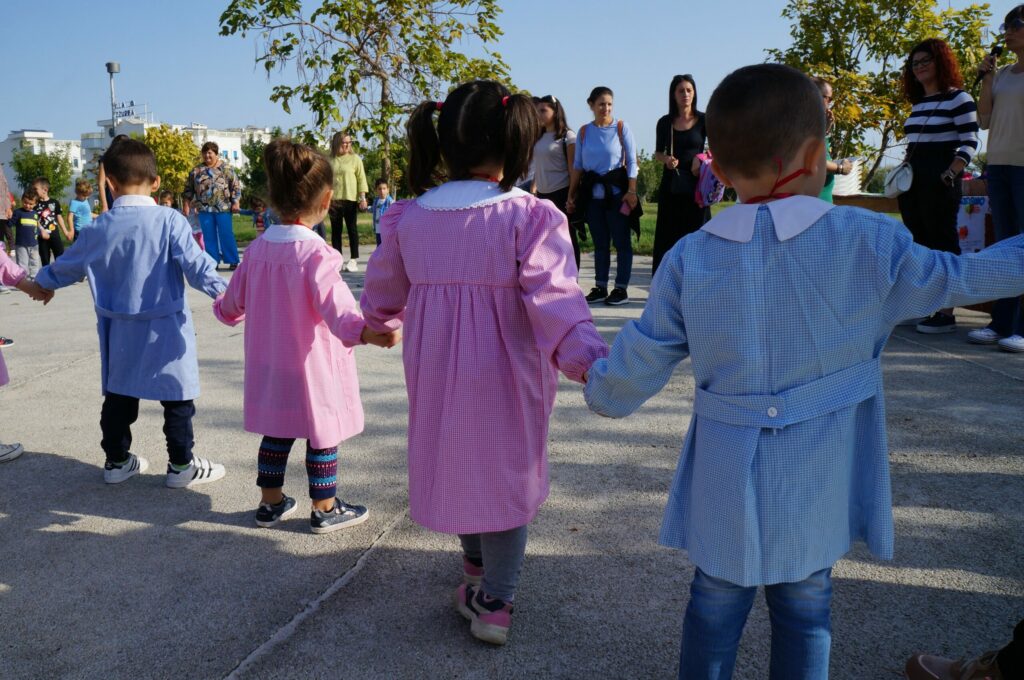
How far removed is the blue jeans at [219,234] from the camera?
445 inches

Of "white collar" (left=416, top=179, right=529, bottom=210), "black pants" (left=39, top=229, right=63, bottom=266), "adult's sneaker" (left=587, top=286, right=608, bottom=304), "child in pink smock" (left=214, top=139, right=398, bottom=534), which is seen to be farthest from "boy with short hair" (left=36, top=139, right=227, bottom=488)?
"black pants" (left=39, top=229, right=63, bottom=266)

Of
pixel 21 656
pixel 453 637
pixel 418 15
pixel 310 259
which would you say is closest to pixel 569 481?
pixel 453 637

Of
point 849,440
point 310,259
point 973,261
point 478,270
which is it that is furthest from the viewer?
point 310,259

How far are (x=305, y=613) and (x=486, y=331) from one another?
1.06 m

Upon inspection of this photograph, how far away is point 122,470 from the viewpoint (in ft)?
11.9

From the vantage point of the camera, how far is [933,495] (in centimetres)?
311

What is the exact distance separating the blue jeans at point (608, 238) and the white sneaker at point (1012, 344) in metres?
3.01

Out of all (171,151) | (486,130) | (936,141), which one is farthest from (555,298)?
(171,151)

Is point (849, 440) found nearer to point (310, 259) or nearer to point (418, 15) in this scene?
point (310, 259)

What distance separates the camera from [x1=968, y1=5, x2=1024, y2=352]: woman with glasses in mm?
5074

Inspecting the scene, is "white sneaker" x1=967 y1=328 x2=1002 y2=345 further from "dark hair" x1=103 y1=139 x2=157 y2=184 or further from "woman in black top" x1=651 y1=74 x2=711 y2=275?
"dark hair" x1=103 y1=139 x2=157 y2=184

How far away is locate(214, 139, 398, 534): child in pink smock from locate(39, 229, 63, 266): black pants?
41.3ft

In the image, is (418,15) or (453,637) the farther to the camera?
(418,15)

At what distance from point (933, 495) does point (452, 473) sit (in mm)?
1997
